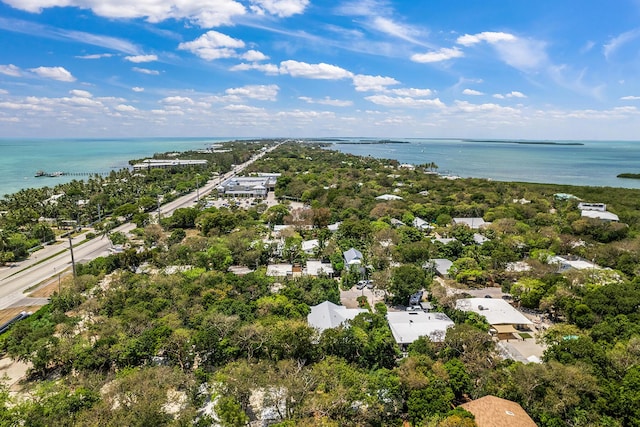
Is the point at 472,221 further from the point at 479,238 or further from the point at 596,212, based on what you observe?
the point at 596,212

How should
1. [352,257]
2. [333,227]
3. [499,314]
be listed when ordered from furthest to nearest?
1. [333,227]
2. [352,257]
3. [499,314]

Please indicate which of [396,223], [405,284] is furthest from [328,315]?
[396,223]

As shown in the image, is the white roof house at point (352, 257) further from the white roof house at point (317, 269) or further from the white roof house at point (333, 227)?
the white roof house at point (333, 227)

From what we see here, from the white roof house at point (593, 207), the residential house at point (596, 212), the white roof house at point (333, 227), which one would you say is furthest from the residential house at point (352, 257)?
the white roof house at point (593, 207)

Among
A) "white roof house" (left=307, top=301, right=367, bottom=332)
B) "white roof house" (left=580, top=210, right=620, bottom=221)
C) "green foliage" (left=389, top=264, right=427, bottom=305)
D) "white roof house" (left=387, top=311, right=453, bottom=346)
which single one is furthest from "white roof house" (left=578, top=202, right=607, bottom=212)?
"white roof house" (left=307, top=301, right=367, bottom=332)

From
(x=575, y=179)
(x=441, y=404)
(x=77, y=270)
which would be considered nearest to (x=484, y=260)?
(x=441, y=404)

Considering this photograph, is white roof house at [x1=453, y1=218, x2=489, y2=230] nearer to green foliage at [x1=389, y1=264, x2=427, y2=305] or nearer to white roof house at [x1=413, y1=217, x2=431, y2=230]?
white roof house at [x1=413, y1=217, x2=431, y2=230]

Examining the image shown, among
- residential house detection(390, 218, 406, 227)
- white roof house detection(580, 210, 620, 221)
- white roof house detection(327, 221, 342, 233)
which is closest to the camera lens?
white roof house detection(327, 221, 342, 233)
